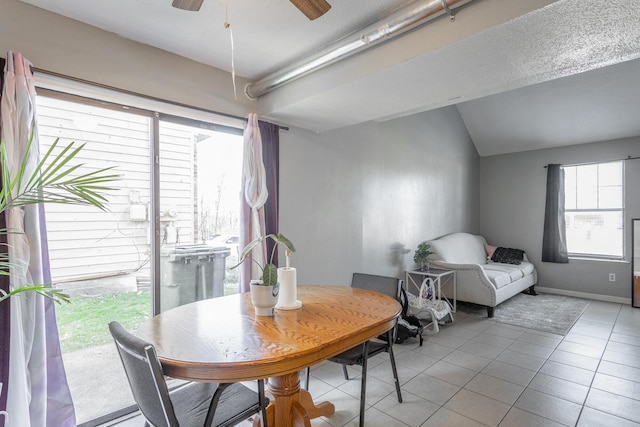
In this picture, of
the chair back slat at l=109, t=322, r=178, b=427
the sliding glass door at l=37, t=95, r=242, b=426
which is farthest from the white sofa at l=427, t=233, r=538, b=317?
the chair back slat at l=109, t=322, r=178, b=427

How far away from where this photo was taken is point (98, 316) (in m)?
2.45

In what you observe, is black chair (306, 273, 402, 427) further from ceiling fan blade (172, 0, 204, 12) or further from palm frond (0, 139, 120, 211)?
ceiling fan blade (172, 0, 204, 12)

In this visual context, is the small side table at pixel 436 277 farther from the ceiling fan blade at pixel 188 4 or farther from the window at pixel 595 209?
the ceiling fan blade at pixel 188 4

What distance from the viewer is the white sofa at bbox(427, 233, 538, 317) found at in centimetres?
410

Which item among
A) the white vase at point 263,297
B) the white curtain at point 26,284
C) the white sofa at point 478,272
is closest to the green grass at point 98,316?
the white curtain at point 26,284

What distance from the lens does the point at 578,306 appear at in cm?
454

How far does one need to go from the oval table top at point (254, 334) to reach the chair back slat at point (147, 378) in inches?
2.8

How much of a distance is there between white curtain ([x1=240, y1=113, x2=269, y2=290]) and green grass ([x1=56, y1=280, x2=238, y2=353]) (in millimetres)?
796

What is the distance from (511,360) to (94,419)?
129 inches

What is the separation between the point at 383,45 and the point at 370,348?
1916 millimetres

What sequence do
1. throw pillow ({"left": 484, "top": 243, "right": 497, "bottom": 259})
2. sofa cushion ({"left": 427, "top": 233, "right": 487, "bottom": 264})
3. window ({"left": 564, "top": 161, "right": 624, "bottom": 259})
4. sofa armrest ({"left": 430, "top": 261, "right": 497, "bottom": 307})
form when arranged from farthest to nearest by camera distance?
throw pillow ({"left": 484, "top": 243, "right": 497, "bottom": 259})
window ({"left": 564, "top": 161, "right": 624, "bottom": 259})
sofa cushion ({"left": 427, "top": 233, "right": 487, "bottom": 264})
sofa armrest ({"left": 430, "top": 261, "right": 497, "bottom": 307})

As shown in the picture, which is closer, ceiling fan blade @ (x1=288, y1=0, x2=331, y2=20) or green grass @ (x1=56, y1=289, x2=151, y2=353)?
ceiling fan blade @ (x1=288, y1=0, x2=331, y2=20)

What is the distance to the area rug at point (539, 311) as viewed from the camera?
150 inches

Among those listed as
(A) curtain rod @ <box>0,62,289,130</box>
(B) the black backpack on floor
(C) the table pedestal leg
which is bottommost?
(B) the black backpack on floor
